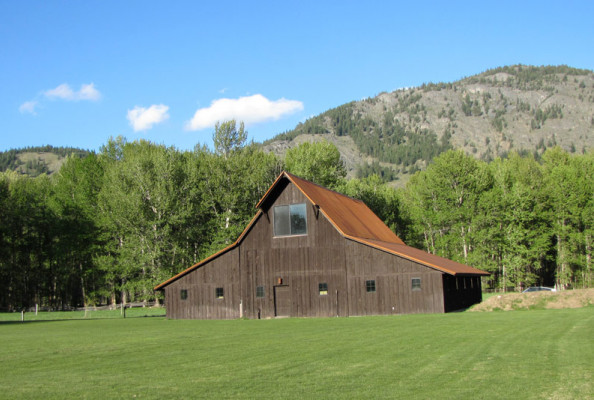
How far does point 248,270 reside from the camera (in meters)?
34.6

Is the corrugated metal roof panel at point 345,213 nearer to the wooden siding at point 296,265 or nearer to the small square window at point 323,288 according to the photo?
the wooden siding at point 296,265

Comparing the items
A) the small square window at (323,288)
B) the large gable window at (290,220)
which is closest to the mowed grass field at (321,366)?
the small square window at (323,288)

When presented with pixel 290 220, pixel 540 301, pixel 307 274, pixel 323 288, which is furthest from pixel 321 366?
pixel 290 220

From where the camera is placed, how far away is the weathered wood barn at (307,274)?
3078 cm

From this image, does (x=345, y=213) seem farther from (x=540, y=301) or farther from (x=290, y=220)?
(x=540, y=301)

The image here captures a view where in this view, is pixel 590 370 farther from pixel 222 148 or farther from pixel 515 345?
pixel 222 148

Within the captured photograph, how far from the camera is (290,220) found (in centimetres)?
3378

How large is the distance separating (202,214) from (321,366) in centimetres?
4222

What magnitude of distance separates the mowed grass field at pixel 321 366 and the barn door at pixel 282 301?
15.4 metres

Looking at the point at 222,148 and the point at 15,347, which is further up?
the point at 222,148

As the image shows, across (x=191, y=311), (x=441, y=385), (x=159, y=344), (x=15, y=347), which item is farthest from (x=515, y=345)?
(x=191, y=311)

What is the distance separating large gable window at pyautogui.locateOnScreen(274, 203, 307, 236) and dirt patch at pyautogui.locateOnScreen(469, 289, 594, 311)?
37.1ft

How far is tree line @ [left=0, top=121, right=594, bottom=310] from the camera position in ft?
165

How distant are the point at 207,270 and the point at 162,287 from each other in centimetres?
369
